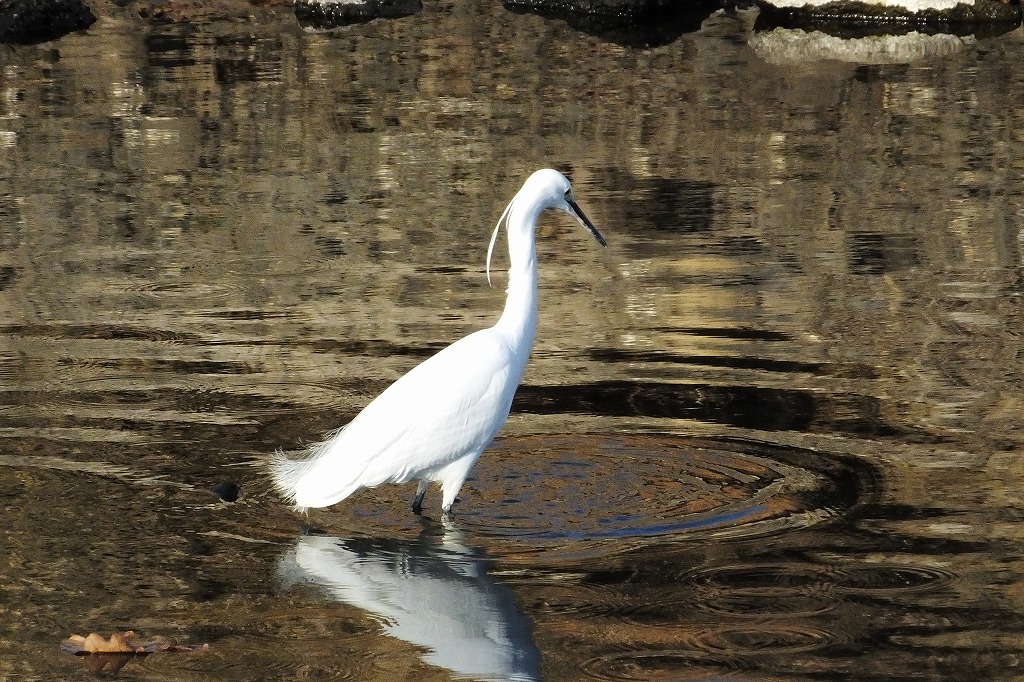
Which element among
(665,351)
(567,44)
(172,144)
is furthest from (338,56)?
(665,351)

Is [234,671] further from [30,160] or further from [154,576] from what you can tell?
[30,160]

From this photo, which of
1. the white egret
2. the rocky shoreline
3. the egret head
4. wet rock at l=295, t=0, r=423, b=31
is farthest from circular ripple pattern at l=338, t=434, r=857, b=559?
wet rock at l=295, t=0, r=423, b=31

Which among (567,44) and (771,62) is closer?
(771,62)

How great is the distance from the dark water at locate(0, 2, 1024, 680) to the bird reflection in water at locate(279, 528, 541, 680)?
19 mm

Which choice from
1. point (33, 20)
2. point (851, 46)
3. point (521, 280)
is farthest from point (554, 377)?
point (33, 20)

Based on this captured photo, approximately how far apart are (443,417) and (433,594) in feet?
3.57

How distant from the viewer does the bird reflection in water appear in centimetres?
567

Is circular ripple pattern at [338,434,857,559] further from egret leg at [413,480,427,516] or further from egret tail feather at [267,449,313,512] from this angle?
egret tail feather at [267,449,313,512]

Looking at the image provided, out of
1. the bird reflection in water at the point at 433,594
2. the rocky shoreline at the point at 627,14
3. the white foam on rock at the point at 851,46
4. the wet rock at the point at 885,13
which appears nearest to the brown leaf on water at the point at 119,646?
the bird reflection in water at the point at 433,594

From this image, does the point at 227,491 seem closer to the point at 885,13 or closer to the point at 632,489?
the point at 632,489

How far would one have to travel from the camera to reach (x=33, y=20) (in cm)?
2252

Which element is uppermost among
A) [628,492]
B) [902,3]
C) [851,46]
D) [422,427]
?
[902,3]

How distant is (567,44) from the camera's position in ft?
68.0

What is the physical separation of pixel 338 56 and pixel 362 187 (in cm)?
Result: 692
